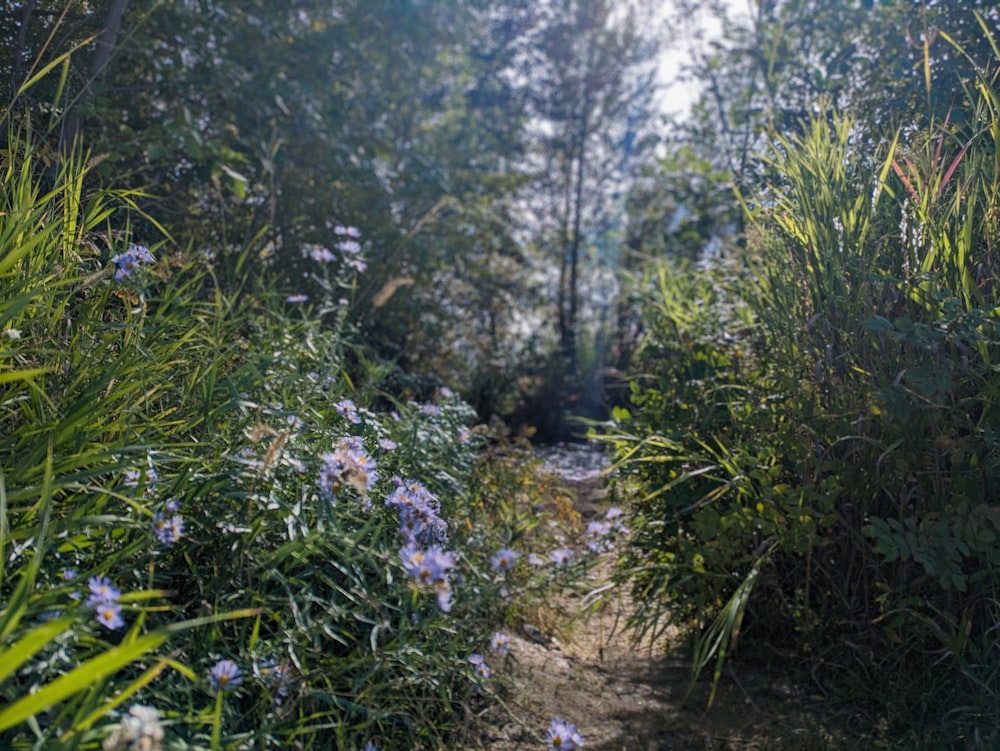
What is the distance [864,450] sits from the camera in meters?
2.42

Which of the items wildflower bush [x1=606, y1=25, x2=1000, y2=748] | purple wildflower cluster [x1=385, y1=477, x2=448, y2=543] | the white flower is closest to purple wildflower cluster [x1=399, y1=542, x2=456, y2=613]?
purple wildflower cluster [x1=385, y1=477, x2=448, y2=543]

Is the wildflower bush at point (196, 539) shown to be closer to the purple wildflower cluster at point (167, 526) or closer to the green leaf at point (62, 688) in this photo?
the purple wildflower cluster at point (167, 526)

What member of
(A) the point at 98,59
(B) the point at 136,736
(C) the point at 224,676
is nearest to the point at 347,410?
(C) the point at 224,676

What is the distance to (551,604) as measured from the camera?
357 cm

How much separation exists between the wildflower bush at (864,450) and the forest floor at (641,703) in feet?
0.37

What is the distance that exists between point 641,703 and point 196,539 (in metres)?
1.47

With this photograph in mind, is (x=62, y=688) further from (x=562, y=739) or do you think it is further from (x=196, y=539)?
(x=562, y=739)

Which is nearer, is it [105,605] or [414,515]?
[105,605]

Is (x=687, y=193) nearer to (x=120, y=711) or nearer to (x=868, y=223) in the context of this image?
(x=868, y=223)

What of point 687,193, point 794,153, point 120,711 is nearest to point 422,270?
point 687,193

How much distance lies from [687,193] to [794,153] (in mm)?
5072

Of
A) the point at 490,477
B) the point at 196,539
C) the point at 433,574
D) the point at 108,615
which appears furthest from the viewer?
the point at 490,477

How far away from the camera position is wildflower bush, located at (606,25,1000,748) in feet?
6.98

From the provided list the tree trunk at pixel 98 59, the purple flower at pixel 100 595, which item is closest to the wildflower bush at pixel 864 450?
the purple flower at pixel 100 595
